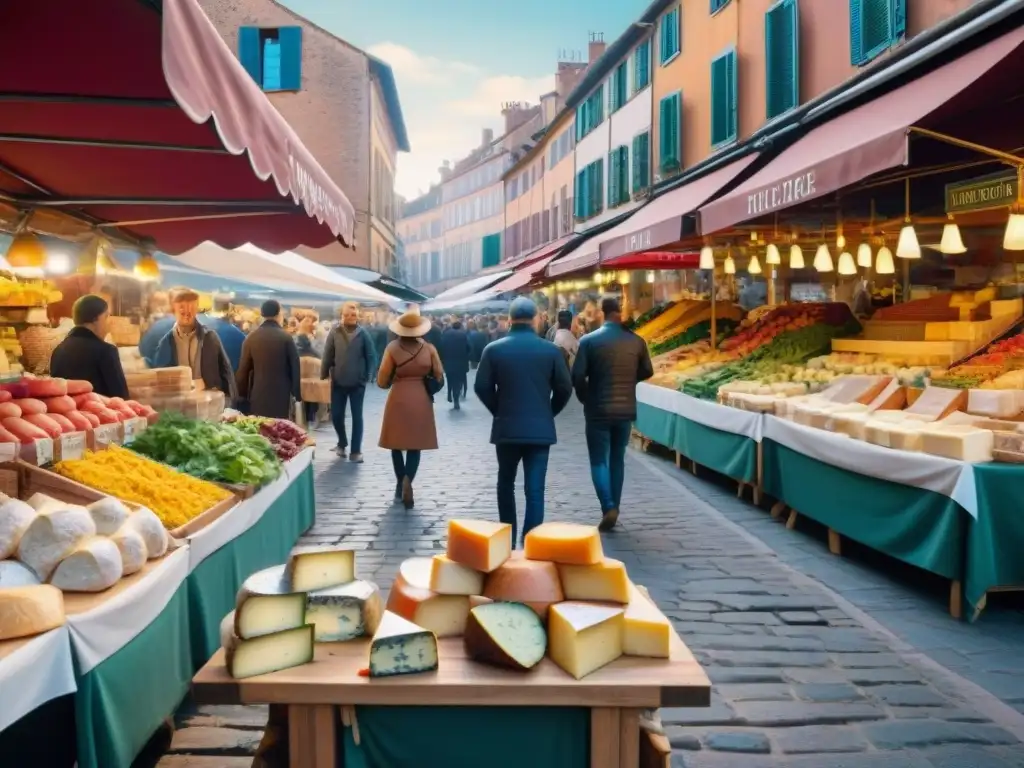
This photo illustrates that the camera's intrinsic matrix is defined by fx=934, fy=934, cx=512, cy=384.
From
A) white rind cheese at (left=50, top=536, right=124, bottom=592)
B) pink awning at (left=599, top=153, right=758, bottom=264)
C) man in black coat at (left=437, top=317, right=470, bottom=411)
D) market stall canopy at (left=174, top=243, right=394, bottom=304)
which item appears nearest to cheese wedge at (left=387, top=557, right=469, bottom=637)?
white rind cheese at (left=50, top=536, right=124, bottom=592)

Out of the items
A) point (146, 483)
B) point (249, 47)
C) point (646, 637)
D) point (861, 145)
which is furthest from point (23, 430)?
point (249, 47)

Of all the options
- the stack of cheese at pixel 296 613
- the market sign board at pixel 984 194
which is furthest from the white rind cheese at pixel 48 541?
the market sign board at pixel 984 194

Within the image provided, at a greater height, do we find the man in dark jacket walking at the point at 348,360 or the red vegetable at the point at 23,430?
the man in dark jacket walking at the point at 348,360

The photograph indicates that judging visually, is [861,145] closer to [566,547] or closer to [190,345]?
[566,547]

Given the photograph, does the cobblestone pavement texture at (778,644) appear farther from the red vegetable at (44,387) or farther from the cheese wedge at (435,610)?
the red vegetable at (44,387)

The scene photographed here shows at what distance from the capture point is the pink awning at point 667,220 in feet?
36.6

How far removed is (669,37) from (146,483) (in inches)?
722

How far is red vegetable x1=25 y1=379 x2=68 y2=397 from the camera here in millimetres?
4961

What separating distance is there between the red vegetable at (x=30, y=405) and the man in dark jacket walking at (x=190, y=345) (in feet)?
13.0

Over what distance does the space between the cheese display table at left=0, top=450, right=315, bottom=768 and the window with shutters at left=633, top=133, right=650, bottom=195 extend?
18494mm

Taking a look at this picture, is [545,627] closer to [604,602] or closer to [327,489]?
[604,602]

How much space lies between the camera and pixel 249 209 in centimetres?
603

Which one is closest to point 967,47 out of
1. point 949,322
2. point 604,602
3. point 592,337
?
point 949,322

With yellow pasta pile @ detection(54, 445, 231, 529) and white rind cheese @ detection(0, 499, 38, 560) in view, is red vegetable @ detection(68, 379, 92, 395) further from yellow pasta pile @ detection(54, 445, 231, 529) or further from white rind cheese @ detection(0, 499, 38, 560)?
white rind cheese @ detection(0, 499, 38, 560)
